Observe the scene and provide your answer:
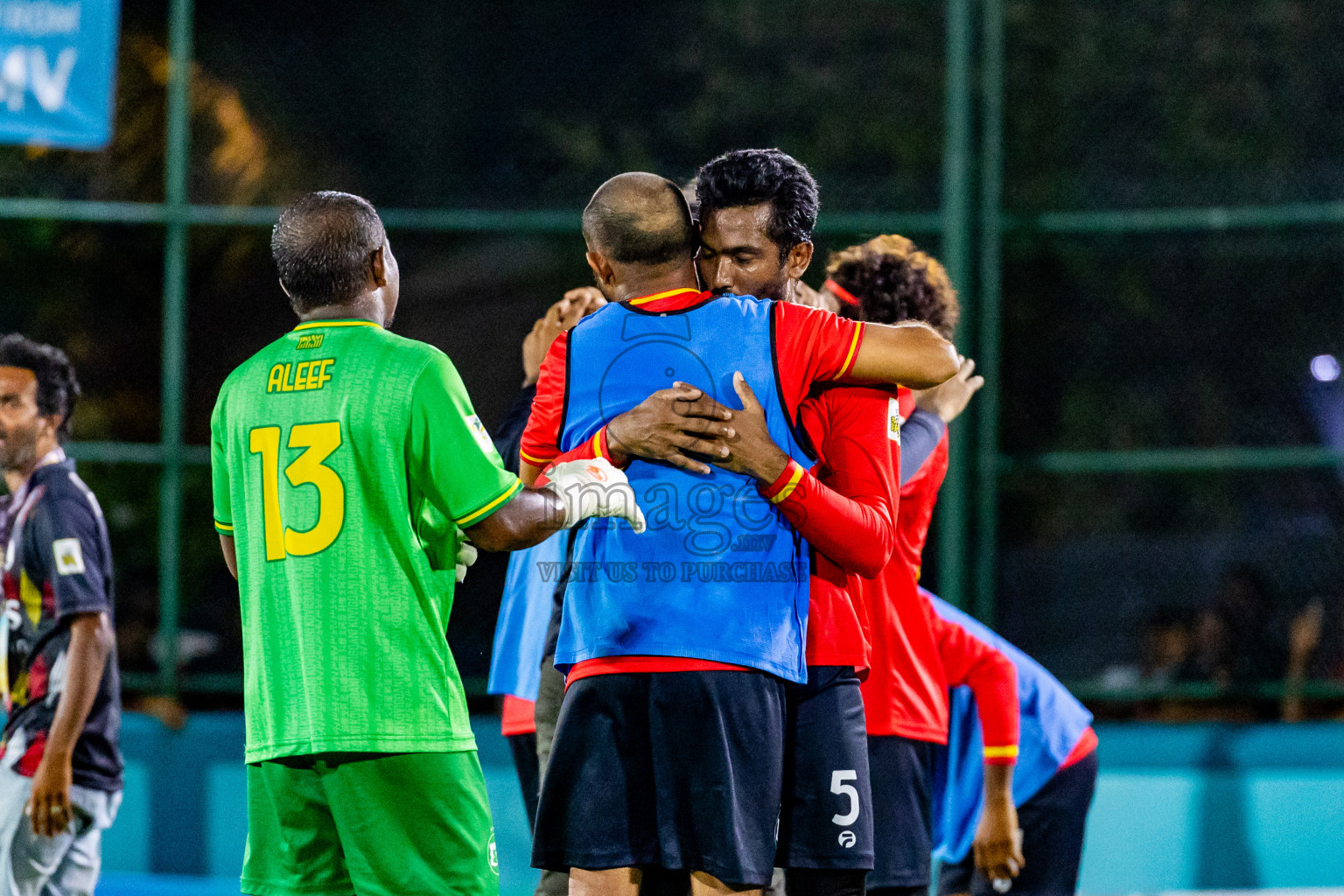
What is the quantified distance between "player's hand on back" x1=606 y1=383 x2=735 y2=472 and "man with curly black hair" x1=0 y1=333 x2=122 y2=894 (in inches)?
92.3

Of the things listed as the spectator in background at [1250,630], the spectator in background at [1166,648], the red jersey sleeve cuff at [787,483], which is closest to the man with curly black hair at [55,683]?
the red jersey sleeve cuff at [787,483]

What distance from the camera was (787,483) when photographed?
2.59 m

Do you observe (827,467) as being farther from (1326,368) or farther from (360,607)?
(1326,368)

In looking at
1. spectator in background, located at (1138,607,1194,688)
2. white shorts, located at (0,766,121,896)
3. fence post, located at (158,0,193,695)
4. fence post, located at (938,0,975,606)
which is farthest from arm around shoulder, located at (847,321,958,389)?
fence post, located at (158,0,193,695)

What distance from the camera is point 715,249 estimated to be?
2.92 meters

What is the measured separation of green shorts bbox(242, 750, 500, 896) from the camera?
8.75 feet

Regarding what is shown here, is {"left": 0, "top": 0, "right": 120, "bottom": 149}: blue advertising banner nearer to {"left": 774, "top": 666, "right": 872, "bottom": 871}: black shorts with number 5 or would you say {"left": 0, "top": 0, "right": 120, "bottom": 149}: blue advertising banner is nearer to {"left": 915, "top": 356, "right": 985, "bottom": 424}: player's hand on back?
{"left": 915, "top": 356, "right": 985, "bottom": 424}: player's hand on back

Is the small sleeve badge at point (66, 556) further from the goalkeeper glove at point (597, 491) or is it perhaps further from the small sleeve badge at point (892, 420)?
the small sleeve badge at point (892, 420)

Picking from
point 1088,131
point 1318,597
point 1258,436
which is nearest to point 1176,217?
point 1088,131

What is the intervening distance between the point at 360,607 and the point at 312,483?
246 millimetres

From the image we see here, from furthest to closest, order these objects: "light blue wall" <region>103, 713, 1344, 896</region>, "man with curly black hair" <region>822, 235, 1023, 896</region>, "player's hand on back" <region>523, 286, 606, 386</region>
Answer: "light blue wall" <region>103, 713, 1344, 896</region>
"player's hand on back" <region>523, 286, 606, 386</region>
"man with curly black hair" <region>822, 235, 1023, 896</region>

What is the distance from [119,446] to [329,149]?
202 centimetres

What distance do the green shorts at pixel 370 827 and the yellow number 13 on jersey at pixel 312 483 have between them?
39 centimetres

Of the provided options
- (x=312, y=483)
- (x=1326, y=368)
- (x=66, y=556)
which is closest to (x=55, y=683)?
(x=66, y=556)
